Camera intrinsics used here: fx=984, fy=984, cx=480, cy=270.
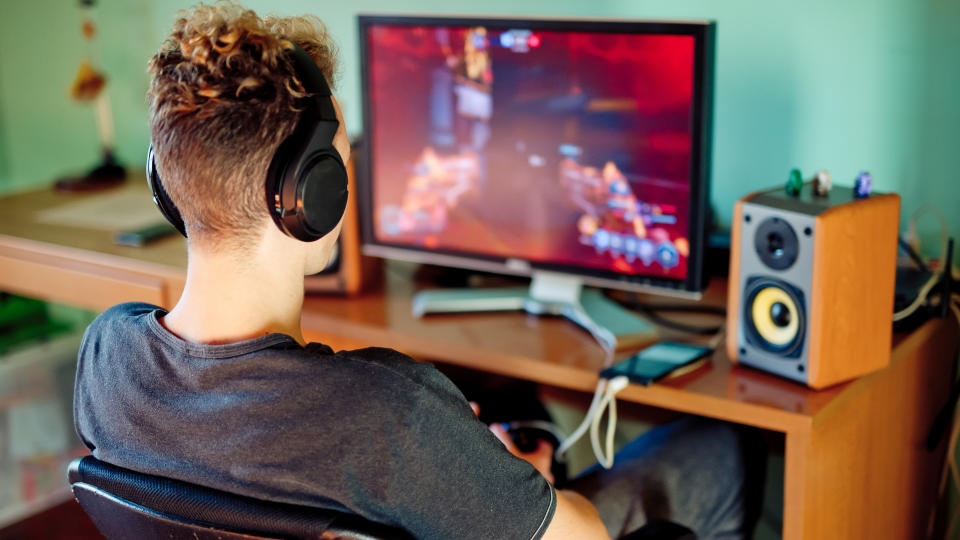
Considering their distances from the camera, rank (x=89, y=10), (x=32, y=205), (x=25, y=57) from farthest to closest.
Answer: (x=25, y=57) < (x=89, y=10) < (x=32, y=205)

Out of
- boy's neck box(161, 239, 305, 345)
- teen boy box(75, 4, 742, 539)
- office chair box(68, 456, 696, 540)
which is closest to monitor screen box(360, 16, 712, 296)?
teen boy box(75, 4, 742, 539)

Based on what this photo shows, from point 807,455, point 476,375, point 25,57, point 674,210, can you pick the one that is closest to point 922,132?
point 674,210

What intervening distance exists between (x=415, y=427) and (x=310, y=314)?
89 cm

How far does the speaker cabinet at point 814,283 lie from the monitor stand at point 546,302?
259 millimetres

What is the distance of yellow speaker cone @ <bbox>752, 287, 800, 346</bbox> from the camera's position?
4.60ft

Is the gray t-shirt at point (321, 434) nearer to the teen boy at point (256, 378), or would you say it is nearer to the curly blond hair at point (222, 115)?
Result: the teen boy at point (256, 378)

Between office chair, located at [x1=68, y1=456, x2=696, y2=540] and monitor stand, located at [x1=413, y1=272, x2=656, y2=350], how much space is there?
2.73 feet

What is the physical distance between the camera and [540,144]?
1675mm

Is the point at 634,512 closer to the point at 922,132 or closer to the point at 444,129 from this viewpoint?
the point at 444,129

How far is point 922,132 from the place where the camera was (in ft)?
5.67

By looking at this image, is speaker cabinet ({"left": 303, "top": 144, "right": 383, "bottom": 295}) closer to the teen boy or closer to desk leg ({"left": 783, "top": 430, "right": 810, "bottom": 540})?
the teen boy

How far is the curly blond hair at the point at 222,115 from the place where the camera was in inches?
37.8

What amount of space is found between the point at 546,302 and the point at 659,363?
1.07 feet

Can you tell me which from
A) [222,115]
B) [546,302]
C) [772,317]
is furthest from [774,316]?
[222,115]
